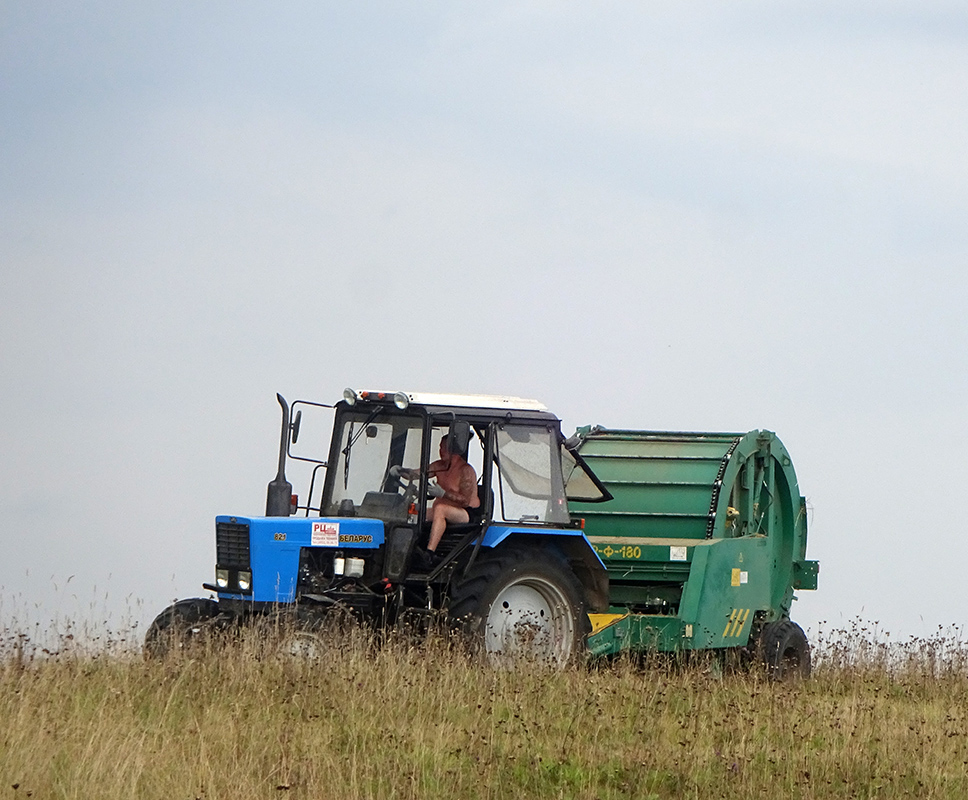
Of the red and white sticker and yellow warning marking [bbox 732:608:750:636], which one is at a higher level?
the red and white sticker

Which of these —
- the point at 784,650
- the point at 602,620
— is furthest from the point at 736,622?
the point at 602,620

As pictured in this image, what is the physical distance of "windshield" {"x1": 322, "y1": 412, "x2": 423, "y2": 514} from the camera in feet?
42.4

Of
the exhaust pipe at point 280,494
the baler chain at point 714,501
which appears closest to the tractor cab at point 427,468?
the exhaust pipe at point 280,494

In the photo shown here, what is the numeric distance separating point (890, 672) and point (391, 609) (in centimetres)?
549

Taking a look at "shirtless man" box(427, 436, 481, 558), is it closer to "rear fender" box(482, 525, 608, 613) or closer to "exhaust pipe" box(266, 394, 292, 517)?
"rear fender" box(482, 525, 608, 613)

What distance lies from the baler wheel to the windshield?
4221mm

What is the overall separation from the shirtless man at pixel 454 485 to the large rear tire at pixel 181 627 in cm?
193

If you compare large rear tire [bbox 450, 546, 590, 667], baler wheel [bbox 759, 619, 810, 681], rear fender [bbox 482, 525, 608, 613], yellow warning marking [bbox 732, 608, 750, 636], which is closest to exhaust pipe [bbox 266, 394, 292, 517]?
large rear tire [bbox 450, 546, 590, 667]

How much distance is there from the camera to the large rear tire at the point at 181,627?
11812mm

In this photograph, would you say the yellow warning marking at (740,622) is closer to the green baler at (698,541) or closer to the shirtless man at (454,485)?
the green baler at (698,541)

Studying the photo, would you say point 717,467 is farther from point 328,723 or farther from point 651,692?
point 328,723

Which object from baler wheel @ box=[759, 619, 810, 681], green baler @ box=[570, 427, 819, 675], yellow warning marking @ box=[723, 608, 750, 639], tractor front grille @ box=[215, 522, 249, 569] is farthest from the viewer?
baler wheel @ box=[759, 619, 810, 681]

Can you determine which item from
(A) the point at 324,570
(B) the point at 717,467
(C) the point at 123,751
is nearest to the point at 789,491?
(B) the point at 717,467

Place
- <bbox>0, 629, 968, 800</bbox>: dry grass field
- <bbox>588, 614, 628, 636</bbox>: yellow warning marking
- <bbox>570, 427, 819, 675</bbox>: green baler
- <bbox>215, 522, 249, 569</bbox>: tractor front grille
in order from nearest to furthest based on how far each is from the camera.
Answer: <bbox>0, 629, 968, 800</bbox>: dry grass field, <bbox>215, 522, 249, 569</bbox>: tractor front grille, <bbox>588, 614, 628, 636</bbox>: yellow warning marking, <bbox>570, 427, 819, 675</bbox>: green baler
